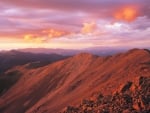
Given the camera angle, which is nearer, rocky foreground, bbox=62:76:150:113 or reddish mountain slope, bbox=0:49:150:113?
rocky foreground, bbox=62:76:150:113

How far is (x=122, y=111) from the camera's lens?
113 feet

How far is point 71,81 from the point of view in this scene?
6012cm

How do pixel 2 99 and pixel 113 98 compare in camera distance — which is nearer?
pixel 113 98

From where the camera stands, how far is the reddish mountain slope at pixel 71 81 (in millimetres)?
46969

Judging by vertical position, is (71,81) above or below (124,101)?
below

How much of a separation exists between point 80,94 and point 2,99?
24.8 metres

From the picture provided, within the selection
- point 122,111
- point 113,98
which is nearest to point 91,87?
point 113,98

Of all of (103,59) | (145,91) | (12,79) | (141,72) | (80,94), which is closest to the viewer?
(145,91)

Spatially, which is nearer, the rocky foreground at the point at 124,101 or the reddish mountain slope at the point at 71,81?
the rocky foreground at the point at 124,101

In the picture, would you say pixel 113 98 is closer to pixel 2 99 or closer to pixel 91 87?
pixel 91 87

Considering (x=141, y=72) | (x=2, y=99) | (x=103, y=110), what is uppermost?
(x=141, y=72)

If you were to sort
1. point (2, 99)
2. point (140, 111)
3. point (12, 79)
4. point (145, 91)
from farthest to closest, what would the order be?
1. point (12, 79)
2. point (2, 99)
3. point (145, 91)
4. point (140, 111)

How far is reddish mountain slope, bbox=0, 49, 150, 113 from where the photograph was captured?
1849 inches

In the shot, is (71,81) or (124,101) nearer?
→ (124,101)
